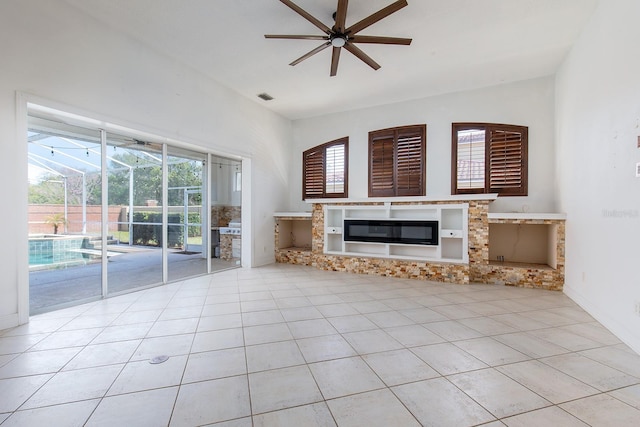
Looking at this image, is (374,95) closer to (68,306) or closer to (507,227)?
(507,227)

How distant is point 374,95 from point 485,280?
13.0ft

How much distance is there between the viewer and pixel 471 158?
17.9 ft

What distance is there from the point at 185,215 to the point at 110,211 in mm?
1236

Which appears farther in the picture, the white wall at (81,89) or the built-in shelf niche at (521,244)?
the built-in shelf niche at (521,244)

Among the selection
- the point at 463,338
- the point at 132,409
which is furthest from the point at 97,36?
the point at 463,338

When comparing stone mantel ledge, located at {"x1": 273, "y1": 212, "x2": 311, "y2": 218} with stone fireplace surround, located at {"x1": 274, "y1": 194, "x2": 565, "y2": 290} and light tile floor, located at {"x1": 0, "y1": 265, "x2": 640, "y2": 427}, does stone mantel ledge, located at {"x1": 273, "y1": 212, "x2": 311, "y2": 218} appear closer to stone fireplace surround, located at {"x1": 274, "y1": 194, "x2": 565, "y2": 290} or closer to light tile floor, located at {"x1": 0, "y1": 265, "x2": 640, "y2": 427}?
stone fireplace surround, located at {"x1": 274, "y1": 194, "x2": 565, "y2": 290}

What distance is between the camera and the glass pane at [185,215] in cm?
485

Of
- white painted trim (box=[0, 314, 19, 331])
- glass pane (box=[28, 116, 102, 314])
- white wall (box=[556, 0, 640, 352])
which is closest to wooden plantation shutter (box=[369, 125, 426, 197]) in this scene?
white wall (box=[556, 0, 640, 352])

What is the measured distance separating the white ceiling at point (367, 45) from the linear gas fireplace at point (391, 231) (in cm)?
253

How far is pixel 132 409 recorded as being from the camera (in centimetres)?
170

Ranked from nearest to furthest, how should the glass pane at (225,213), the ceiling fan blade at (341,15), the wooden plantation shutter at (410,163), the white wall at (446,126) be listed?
the ceiling fan blade at (341,15) → the white wall at (446,126) → the glass pane at (225,213) → the wooden plantation shutter at (410,163)

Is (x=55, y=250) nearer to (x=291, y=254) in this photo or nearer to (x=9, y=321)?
(x=9, y=321)

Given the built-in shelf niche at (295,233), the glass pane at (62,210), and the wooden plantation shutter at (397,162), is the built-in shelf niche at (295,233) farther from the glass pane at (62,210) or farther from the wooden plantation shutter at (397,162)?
the glass pane at (62,210)

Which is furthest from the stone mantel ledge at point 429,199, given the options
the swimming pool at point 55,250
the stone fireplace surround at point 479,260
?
the swimming pool at point 55,250
